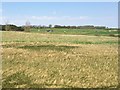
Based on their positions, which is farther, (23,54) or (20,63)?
(23,54)

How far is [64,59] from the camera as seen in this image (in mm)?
13828

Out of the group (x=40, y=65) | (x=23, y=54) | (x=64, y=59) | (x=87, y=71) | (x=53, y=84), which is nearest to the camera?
(x=53, y=84)

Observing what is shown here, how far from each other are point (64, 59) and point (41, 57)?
1.25m

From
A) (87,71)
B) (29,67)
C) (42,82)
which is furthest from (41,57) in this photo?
(42,82)

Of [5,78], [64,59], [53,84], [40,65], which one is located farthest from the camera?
[64,59]

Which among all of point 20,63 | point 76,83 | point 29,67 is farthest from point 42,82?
point 20,63

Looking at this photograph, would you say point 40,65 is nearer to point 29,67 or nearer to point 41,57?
point 29,67

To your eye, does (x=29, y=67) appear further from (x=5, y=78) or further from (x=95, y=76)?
(x=95, y=76)

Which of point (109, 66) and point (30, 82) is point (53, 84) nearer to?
point (30, 82)

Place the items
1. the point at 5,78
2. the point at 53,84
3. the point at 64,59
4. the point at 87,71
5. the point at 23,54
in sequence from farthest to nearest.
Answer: the point at 23,54 < the point at 64,59 < the point at 87,71 < the point at 5,78 < the point at 53,84

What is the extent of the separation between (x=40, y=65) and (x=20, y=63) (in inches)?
39.3

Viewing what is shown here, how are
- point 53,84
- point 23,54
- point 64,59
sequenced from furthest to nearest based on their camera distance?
point 23,54 → point 64,59 → point 53,84

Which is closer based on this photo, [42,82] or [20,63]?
[42,82]

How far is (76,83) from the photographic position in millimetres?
9852
